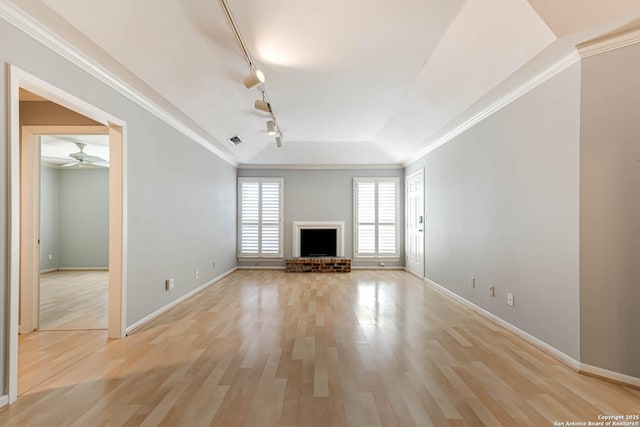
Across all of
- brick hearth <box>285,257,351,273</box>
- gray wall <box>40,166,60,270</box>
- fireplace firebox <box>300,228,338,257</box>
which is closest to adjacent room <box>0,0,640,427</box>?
brick hearth <box>285,257,351,273</box>

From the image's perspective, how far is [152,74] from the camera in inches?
127

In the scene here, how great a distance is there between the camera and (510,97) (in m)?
3.45

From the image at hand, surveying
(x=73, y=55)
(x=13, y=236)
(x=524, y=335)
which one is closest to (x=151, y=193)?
(x=73, y=55)

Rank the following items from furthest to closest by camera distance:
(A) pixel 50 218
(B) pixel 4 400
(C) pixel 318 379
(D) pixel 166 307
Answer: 1. (A) pixel 50 218
2. (D) pixel 166 307
3. (C) pixel 318 379
4. (B) pixel 4 400

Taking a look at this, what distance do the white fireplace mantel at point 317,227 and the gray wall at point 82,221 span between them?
4.54 metres

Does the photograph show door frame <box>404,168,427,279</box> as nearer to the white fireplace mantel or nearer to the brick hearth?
the brick hearth

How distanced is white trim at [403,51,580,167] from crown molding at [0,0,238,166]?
3898 millimetres

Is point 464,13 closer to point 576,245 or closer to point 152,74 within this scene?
point 576,245

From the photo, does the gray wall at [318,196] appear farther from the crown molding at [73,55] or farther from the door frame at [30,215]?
the door frame at [30,215]

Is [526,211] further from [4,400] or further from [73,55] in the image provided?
[4,400]

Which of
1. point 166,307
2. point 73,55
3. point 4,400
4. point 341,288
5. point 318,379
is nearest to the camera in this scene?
point 4,400

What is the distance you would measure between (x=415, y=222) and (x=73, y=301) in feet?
20.1

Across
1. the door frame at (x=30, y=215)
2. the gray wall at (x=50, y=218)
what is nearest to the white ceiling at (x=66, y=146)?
the gray wall at (x=50, y=218)

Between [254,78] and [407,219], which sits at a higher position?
[254,78]
